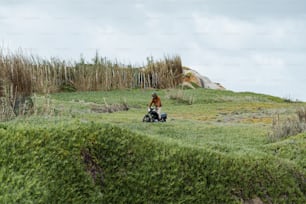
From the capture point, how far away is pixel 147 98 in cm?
2259

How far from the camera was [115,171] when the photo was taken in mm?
5746

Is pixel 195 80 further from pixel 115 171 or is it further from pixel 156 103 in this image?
pixel 115 171

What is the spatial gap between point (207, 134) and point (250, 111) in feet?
25.7

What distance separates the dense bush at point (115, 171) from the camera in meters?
5.16

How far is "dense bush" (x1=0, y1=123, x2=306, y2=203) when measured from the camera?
203 inches

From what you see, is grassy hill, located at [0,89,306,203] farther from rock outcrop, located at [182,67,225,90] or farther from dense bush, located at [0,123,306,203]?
rock outcrop, located at [182,67,225,90]

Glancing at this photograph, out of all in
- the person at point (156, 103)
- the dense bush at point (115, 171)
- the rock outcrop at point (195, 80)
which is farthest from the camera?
the rock outcrop at point (195, 80)

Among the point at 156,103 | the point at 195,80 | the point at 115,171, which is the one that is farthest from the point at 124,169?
the point at 195,80

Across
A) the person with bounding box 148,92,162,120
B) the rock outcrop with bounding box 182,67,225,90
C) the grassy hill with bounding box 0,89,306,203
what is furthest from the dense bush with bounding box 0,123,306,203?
the rock outcrop with bounding box 182,67,225,90

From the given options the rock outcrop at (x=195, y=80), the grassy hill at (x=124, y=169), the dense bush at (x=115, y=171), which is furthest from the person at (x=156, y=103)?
the rock outcrop at (x=195, y=80)

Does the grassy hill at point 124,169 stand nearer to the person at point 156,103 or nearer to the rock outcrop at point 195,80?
the person at point 156,103

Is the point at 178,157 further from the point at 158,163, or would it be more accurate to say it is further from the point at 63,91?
the point at 63,91

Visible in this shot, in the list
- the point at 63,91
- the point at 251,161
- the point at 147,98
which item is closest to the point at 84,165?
the point at 251,161

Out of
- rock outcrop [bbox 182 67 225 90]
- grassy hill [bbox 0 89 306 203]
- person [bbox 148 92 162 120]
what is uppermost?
rock outcrop [bbox 182 67 225 90]
